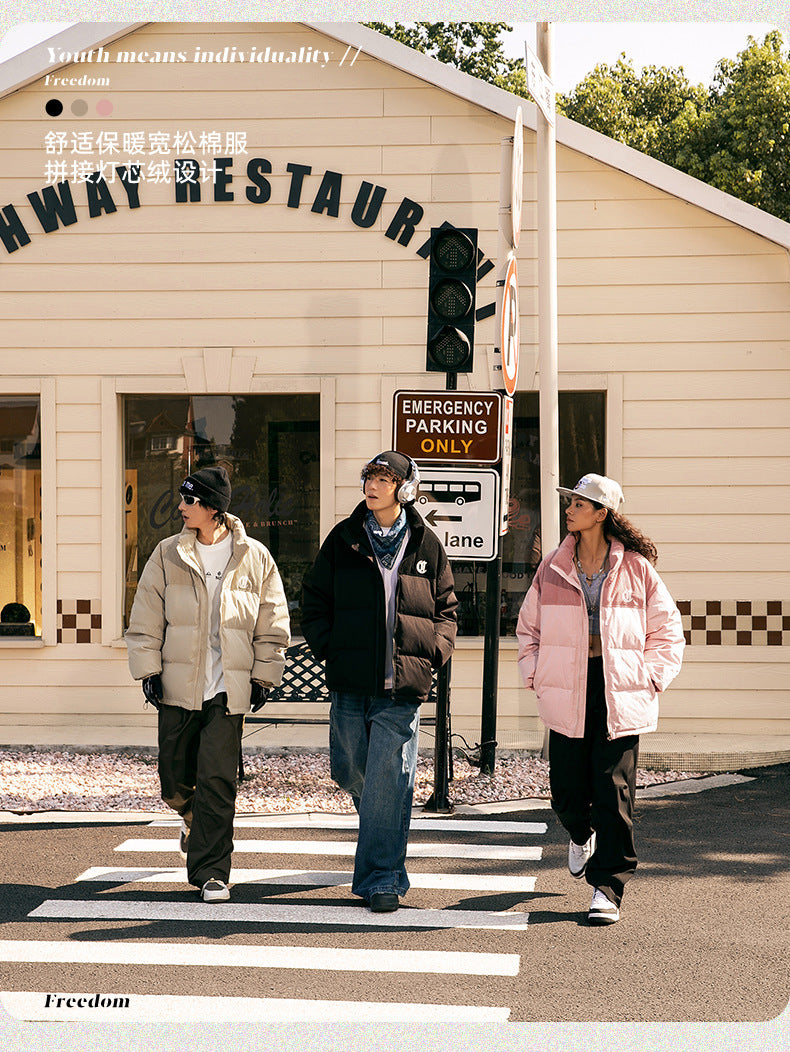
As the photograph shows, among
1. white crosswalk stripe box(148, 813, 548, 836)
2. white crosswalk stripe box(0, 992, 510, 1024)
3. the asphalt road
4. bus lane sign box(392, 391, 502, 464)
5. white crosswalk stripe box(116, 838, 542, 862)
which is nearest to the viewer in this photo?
white crosswalk stripe box(0, 992, 510, 1024)

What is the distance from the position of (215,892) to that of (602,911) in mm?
1785

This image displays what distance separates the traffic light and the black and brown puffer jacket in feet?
7.42

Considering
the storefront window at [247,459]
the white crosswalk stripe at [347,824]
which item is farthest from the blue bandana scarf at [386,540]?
the storefront window at [247,459]

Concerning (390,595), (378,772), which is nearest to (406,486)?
(390,595)

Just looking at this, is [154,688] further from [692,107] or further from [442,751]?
[692,107]

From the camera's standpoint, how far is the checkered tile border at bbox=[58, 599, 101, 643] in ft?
33.7

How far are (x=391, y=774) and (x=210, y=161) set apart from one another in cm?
632

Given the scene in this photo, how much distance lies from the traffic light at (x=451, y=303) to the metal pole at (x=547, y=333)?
48.5 inches

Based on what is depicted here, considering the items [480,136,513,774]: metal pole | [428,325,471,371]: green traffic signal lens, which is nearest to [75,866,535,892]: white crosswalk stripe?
[480,136,513,774]: metal pole

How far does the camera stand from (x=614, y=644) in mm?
5582

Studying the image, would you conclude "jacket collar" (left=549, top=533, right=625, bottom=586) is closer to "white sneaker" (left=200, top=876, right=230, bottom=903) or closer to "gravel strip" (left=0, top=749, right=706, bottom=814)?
"white sneaker" (left=200, top=876, right=230, bottom=903)

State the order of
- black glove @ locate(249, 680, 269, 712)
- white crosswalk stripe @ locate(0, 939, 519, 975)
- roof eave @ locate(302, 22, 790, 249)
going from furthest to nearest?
1. roof eave @ locate(302, 22, 790, 249)
2. black glove @ locate(249, 680, 269, 712)
3. white crosswalk stripe @ locate(0, 939, 519, 975)

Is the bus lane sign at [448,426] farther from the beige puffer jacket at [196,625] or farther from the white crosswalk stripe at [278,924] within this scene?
the white crosswalk stripe at [278,924]

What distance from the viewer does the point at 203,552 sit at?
601 cm
